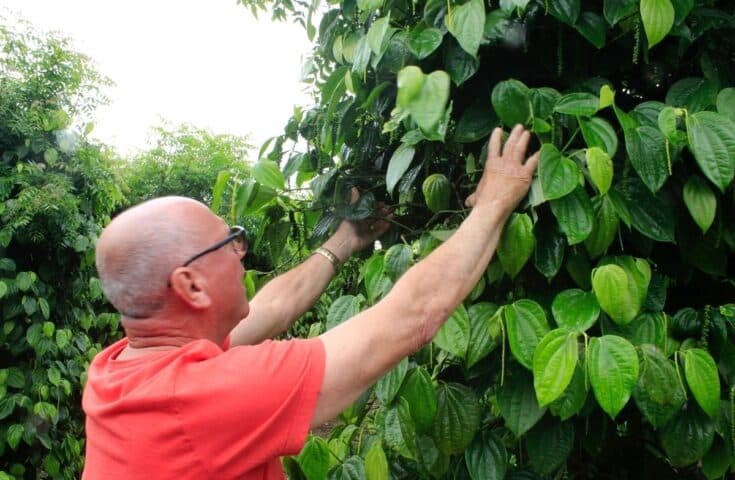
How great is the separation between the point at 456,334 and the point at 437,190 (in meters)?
0.28

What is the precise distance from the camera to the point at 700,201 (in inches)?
35.9

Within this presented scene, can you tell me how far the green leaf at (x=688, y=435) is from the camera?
94 centimetres

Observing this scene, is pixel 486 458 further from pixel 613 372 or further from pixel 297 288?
pixel 297 288

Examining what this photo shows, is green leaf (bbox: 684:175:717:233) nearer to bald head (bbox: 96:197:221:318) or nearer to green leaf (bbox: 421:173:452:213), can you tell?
green leaf (bbox: 421:173:452:213)

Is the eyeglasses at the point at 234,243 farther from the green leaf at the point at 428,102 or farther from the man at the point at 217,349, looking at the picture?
the green leaf at the point at 428,102

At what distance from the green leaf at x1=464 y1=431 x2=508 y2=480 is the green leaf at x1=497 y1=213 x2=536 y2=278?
0.29 metres

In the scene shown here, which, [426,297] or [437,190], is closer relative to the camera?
[426,297]

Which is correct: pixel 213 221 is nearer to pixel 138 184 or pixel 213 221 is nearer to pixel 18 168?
pixel 18 168

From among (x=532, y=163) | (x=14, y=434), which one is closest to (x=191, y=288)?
(x=532, y=163)

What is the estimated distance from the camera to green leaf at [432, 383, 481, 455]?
1021 mm

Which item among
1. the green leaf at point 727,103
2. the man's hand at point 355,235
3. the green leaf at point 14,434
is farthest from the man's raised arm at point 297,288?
the green leaf at point 14,434

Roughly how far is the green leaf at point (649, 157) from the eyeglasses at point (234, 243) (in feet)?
1.91

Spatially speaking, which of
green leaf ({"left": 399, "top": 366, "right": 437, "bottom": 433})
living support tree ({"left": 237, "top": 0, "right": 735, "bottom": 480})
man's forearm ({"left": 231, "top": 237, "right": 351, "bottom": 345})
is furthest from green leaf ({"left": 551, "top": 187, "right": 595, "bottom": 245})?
man's forearm ({"left": 231, "top": 237, "right": 351, "bottom": 345})

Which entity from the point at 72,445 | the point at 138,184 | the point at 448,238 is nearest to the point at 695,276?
the point at 448,238
